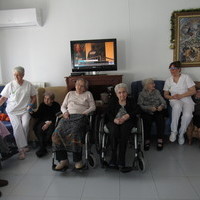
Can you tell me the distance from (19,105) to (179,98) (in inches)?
91.8

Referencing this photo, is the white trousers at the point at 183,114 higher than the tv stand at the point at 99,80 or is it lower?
lower

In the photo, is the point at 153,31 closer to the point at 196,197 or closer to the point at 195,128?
the point at 195,128

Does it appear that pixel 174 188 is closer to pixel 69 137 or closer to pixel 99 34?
pixel 69 137

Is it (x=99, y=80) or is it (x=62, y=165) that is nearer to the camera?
(x=62, y=165)

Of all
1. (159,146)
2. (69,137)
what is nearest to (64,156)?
(69,137)

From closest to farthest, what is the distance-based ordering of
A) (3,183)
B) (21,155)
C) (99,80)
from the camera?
(3,183) → (21,155) → (99,80)

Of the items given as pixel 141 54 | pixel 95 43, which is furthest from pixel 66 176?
pixel 141 54

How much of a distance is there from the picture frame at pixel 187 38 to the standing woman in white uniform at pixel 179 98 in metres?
0.47

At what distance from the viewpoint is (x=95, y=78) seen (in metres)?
3.22

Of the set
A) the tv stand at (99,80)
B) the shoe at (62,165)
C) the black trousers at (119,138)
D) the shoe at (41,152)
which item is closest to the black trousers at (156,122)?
the black trousers at (119,138)

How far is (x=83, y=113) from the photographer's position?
2.57 meters

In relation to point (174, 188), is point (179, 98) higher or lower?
higher

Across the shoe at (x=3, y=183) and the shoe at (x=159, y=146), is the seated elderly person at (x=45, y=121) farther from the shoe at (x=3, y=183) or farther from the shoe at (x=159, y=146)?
the shoe at (x=159, y=146)

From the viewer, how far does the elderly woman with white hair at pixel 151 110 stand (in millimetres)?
2852
